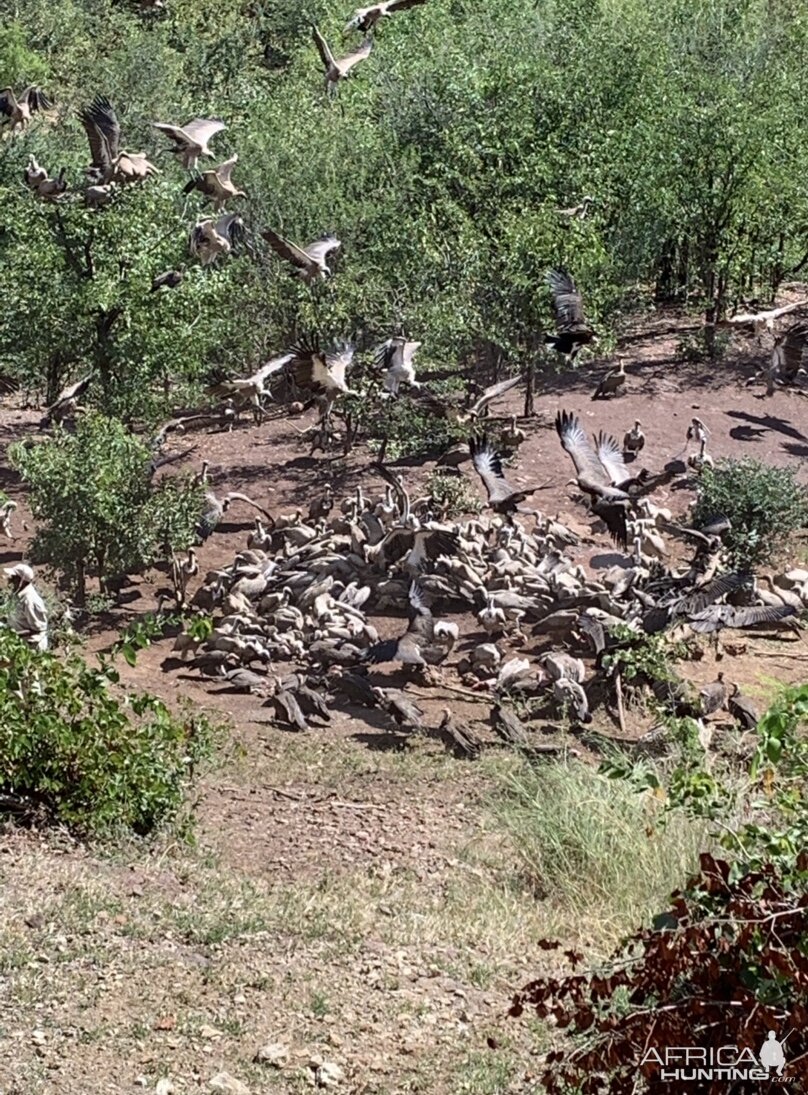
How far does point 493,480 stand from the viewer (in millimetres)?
14984

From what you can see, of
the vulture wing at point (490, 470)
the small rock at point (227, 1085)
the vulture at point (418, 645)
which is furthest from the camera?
the vulture wing at point (490, 470)

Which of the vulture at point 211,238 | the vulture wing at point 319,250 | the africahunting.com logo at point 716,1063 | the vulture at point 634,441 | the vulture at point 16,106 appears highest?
the africahunting.com logo at point 716,1063

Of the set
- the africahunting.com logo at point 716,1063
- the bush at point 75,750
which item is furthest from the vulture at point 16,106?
the africahunting.com logo at point 716,1063

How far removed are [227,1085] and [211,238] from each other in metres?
13.8

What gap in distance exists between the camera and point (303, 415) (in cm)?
2272

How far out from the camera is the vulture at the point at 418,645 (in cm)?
1320

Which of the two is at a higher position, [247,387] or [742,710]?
[247,387]

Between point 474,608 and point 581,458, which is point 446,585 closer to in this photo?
point 474,608

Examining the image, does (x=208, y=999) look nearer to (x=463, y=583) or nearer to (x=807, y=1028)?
(x=807, y=1028)

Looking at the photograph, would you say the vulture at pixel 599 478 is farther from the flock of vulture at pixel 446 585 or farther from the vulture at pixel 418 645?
the vulture at pixel 418 645

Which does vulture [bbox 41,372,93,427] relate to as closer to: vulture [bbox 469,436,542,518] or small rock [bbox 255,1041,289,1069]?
vulture [bbox 469,436,542,518]

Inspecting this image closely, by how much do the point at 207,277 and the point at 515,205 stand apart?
481 cm

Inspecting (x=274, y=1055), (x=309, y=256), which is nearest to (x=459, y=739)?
(x=274, y=1055)

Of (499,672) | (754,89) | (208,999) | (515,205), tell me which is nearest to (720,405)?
(515,205)
